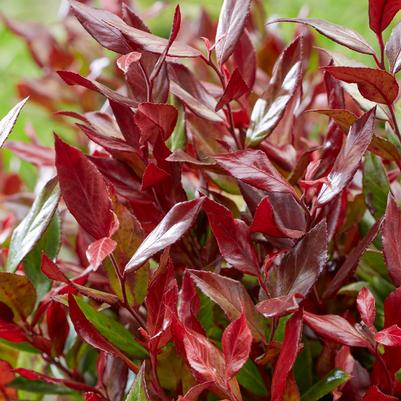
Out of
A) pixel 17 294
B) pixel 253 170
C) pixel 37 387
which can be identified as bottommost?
pixel 37 387

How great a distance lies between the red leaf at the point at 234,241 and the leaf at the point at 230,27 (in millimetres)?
120

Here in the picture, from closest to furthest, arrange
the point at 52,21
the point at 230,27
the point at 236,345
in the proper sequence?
the point at 236,345, the point at 230,27, the point at 52,21

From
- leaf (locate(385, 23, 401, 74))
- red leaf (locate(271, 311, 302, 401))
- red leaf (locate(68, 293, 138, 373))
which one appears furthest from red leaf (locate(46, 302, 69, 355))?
leaf (locate(385, 23, 401, 74))

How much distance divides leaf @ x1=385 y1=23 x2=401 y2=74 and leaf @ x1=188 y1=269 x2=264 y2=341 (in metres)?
0.18

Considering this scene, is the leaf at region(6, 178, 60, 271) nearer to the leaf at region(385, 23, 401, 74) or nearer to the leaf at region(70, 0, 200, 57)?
the leaf at region(70, 0, 200, 57)

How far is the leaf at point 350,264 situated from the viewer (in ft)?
1.54

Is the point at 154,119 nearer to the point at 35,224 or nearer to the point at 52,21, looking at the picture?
the point at 35,224

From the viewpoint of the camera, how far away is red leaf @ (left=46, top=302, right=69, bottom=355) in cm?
56

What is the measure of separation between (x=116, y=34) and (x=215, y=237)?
151 millimetres

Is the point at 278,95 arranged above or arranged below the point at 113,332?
above

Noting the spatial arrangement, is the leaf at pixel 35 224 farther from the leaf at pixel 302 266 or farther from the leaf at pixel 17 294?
the leaf at pixel 302 266

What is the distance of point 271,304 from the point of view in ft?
1.39

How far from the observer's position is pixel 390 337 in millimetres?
417

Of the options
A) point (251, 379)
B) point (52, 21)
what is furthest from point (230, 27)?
point (52, 21)
